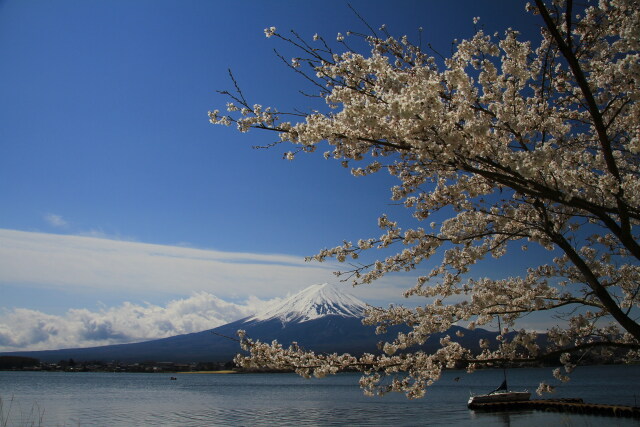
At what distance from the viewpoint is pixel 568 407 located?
38.9 meters

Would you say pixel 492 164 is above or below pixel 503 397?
above

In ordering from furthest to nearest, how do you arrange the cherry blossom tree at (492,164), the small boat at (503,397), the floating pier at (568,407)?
the small boat at (503,397) < the floating pier at (568,407) < the cherry blossom tree at (492,164)

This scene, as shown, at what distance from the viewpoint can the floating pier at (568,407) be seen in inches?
1341

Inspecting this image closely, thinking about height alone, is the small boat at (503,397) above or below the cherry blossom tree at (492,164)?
below

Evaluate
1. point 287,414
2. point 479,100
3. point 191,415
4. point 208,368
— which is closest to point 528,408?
point 287,414

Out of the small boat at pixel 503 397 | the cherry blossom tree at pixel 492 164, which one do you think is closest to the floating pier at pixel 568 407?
the small boat at pixel 503 397

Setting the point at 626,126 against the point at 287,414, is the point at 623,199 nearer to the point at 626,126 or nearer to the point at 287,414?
the point at 626,126

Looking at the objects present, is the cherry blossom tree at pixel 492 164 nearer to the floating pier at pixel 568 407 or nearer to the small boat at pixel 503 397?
the floating pier at pixel 568 407

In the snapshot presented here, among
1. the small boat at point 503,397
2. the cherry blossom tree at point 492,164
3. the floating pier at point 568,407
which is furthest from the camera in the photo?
the small boat at point 503,397

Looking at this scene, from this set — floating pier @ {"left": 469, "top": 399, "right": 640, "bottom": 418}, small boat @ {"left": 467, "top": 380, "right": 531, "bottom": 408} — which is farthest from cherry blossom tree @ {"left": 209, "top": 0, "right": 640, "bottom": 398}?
small boat @ {"left": 467, "top": 380, "right": 531, "bottom": 408}

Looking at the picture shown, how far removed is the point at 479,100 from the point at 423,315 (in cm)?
269

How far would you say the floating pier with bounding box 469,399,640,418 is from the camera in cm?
3406

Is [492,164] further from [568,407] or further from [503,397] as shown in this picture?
[503,397]

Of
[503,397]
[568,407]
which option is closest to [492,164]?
[568,407]
